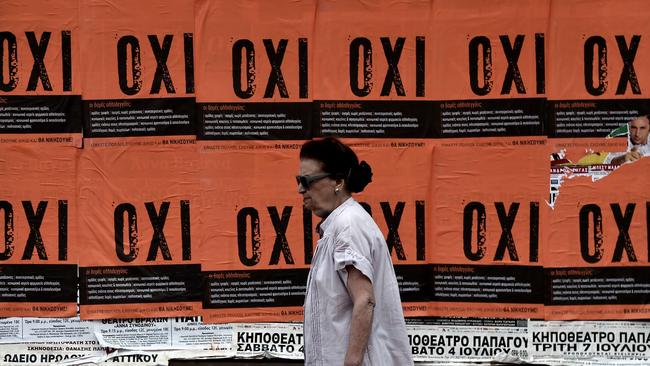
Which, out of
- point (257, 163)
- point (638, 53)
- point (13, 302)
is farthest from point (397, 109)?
point (13, 302)

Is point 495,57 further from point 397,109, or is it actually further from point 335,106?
point 335,106

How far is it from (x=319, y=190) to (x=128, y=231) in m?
2.22

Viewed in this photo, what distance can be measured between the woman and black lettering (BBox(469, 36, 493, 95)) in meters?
1.95

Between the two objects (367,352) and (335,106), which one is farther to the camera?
(335,106)

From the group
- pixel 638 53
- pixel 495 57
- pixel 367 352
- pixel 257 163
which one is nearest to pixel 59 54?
pixel 257 163

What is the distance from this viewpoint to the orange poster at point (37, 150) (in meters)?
5.10

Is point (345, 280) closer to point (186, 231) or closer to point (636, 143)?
point (186, 231)

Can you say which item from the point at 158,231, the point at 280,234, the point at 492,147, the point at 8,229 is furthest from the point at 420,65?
the point at 8,229

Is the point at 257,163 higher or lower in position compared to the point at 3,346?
higher

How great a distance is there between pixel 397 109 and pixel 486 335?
1503mm

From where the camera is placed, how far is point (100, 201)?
5.11 meters

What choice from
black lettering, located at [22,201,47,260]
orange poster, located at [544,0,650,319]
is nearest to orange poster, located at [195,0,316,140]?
black lettering, located at [22,201,47,260]

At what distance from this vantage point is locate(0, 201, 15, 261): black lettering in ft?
16.8

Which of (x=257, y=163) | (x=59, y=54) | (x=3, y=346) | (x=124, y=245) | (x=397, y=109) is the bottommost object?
(x=3, y=346)
